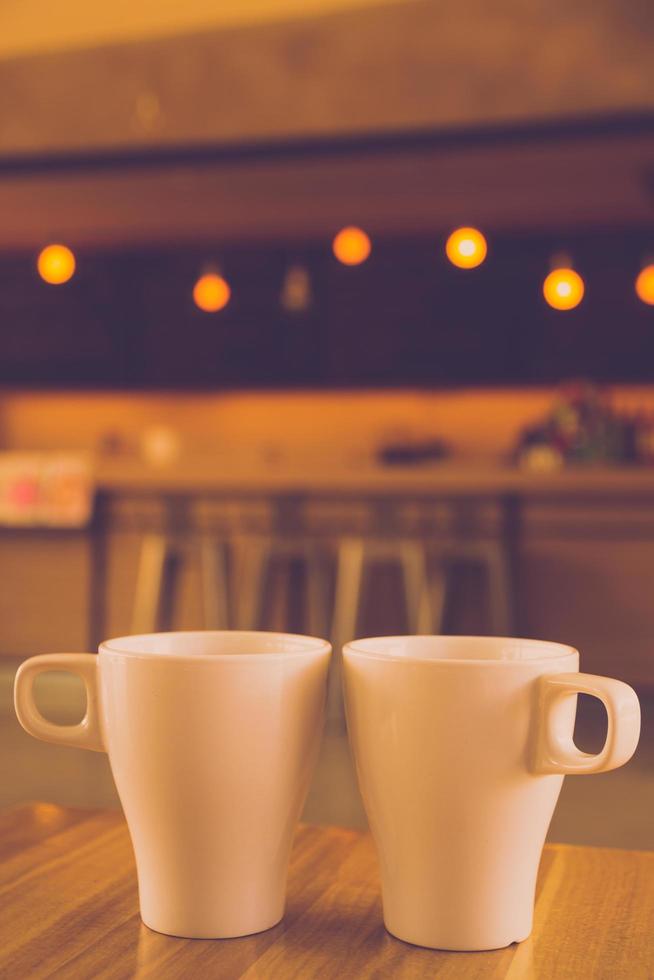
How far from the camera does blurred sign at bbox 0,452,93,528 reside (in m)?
5.00

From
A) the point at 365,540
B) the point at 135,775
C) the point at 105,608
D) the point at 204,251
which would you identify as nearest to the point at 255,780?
the point at 135,775

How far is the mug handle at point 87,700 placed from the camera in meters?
0.57

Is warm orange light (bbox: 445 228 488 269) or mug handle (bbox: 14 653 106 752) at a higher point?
warm orange light (bbox: 445 228 488 269)

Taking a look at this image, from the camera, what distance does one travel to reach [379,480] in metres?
4.68

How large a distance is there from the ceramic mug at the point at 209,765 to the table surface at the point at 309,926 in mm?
20

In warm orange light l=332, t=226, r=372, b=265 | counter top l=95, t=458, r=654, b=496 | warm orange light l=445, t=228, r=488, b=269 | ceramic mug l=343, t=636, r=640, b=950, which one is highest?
warm orange light l=332, t=226, r=372, b=265

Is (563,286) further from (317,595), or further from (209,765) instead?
(209,765)

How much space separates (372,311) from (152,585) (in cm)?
338

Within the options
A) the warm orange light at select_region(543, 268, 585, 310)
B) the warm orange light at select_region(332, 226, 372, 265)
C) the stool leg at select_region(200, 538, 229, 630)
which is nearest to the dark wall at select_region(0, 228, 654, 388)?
the warm orange light at select_region(543, 268, 585, 310)

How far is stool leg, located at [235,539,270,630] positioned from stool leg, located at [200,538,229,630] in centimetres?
10

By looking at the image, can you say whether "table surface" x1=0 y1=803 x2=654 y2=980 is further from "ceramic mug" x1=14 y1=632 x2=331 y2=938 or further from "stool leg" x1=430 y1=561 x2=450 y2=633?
"stool leg" x1=430 y1=561 x2=450 y2=633

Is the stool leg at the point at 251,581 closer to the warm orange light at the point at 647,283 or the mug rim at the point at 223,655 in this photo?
the warm orange light at the point at 647,283

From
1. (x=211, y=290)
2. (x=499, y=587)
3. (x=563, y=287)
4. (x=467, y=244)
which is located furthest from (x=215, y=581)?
(x=563, y=287)

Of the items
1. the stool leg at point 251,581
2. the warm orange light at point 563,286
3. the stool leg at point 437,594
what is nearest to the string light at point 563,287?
the warm orange light at point 563,286
